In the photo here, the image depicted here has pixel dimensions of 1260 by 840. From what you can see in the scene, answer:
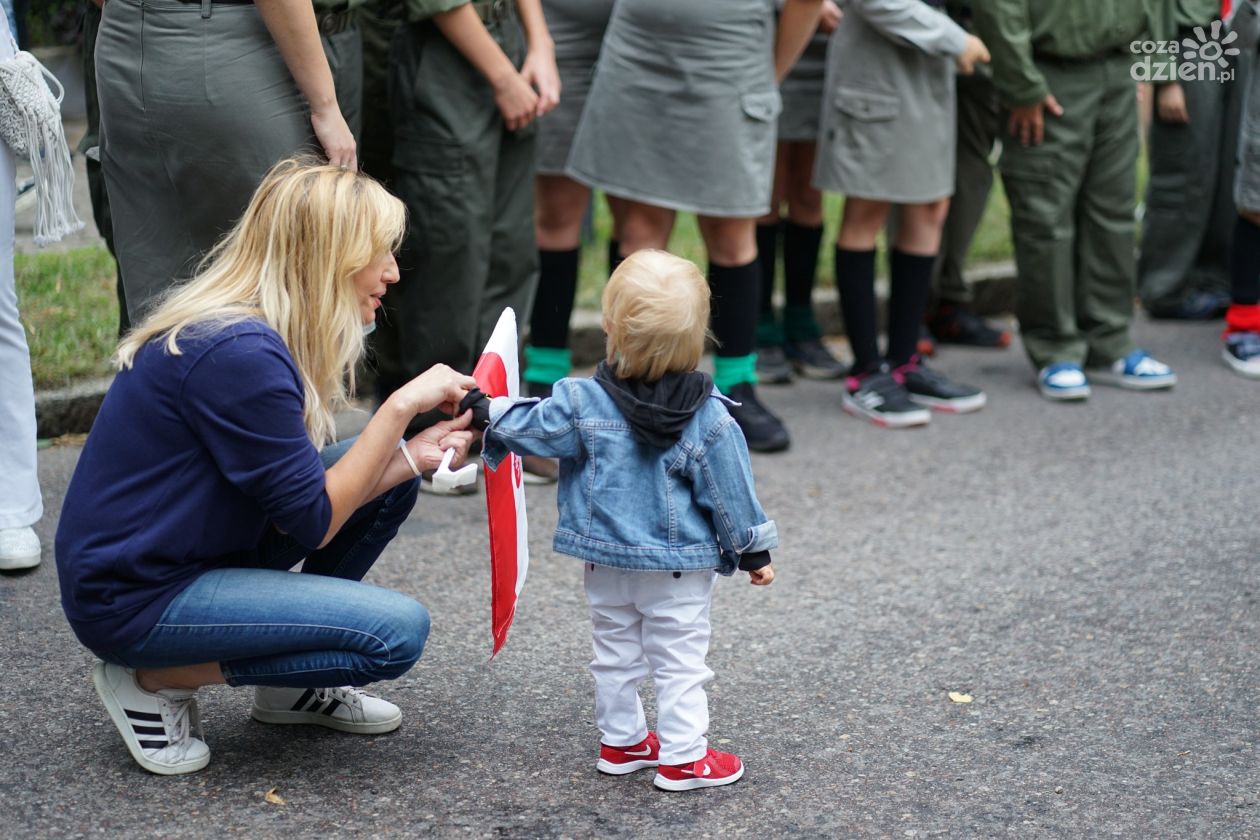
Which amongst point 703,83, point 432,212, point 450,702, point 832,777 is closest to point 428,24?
point 432,212

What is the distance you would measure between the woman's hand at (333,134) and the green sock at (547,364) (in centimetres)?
148

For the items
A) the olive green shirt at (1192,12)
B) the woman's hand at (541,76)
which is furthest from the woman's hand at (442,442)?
the olive green shirt at (1192,12)

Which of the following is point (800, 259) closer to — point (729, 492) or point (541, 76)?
point (541, 76)

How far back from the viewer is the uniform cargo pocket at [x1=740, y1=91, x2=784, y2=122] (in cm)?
461

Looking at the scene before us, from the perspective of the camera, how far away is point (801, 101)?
18.0 ft

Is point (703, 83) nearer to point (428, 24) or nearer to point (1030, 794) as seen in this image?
point (428, 24)

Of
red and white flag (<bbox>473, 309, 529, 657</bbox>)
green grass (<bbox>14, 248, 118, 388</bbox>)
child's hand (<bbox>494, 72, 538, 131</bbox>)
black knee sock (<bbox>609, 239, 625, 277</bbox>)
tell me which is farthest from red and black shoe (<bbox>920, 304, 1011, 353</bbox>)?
red and white flag (<bbox>473, 309, 529, 657</bbox>)

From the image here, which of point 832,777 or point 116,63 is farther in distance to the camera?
point 116,63

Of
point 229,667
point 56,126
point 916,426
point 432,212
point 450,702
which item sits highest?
point 56,126

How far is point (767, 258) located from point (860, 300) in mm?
497

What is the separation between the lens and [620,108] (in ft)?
15.3

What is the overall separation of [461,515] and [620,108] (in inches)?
52.9

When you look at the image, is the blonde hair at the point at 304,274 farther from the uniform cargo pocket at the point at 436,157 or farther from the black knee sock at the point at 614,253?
the black knee sock at the point at 614,253

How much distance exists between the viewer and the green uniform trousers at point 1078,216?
5.37 m
